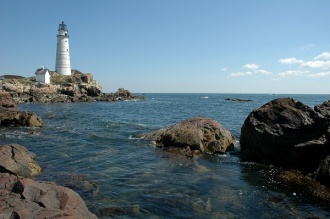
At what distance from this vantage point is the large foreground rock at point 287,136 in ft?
57.0

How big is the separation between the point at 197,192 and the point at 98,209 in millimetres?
4421

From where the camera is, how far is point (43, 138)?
25938mm

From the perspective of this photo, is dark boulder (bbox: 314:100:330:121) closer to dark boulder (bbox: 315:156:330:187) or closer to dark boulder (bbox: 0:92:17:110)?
dark boulder (bbox: 315:156:330:187)

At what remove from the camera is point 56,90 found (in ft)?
314

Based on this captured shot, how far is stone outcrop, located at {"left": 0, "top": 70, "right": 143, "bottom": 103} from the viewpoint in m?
82.2

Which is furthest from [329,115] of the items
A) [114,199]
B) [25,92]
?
[25,92]

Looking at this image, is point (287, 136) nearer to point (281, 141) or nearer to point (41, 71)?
point (281, 141)

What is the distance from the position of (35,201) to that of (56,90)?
93.1 metres

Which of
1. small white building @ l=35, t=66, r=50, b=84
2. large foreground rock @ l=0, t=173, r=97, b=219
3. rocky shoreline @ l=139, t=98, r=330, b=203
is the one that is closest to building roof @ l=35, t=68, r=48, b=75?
small white building @ l=35, t=66, r=50, b=84

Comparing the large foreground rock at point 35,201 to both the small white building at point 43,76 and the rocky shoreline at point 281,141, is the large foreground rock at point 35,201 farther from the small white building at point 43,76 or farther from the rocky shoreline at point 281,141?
the small white building at point 43,76

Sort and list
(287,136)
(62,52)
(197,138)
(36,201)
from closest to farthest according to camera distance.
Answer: (36,201)
(287,136)
(197,138)
(62,52)

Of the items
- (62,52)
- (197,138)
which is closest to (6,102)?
(197,138)

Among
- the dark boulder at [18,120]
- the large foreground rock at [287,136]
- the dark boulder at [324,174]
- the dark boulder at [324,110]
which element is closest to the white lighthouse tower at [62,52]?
the dark boulder at [18,120]

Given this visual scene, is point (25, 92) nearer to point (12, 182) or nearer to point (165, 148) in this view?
point (165, 148)
